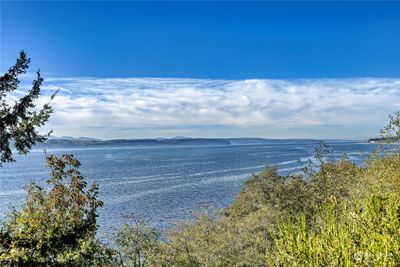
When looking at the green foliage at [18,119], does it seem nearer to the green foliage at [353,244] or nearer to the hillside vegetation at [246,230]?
the hillside vegetation at [246,230]

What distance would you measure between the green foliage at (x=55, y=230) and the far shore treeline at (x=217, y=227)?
0.14ft

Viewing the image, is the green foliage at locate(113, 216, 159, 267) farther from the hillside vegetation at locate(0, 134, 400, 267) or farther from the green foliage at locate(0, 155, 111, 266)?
the green foliage at locate(0, 155, 111, 266)

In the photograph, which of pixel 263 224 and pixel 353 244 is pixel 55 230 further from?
pixel 263 224

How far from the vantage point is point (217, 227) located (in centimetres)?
3678

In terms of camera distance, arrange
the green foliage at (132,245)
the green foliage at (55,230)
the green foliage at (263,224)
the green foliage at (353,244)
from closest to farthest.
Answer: the green foliage at (353,244) < the green foliage at (55,230) < the green foliage at (263,224) < the green foliage at (132,245)

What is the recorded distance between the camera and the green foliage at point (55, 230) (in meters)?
14.8

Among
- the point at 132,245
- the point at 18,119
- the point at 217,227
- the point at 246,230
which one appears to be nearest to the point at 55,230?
the point at 18,119

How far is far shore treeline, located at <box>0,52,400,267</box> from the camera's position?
31.7 ft

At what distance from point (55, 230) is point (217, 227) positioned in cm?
2202

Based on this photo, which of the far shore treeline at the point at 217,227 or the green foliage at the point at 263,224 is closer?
the far shore treeline at the point at 217,227

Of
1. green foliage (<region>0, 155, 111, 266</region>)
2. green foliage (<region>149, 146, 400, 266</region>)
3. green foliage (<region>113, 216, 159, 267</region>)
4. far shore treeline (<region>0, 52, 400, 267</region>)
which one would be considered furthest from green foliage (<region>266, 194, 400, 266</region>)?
green foliage (<region>113, 216, 159, 267</region>)

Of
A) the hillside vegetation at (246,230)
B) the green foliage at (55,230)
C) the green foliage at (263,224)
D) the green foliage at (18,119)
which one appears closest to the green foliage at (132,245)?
the hillside vegetation at (246,230)

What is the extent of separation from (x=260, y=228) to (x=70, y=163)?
2201 cm

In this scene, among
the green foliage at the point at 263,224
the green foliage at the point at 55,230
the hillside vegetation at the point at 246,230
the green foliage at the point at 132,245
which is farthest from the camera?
the green foliage at the point at 132,245
